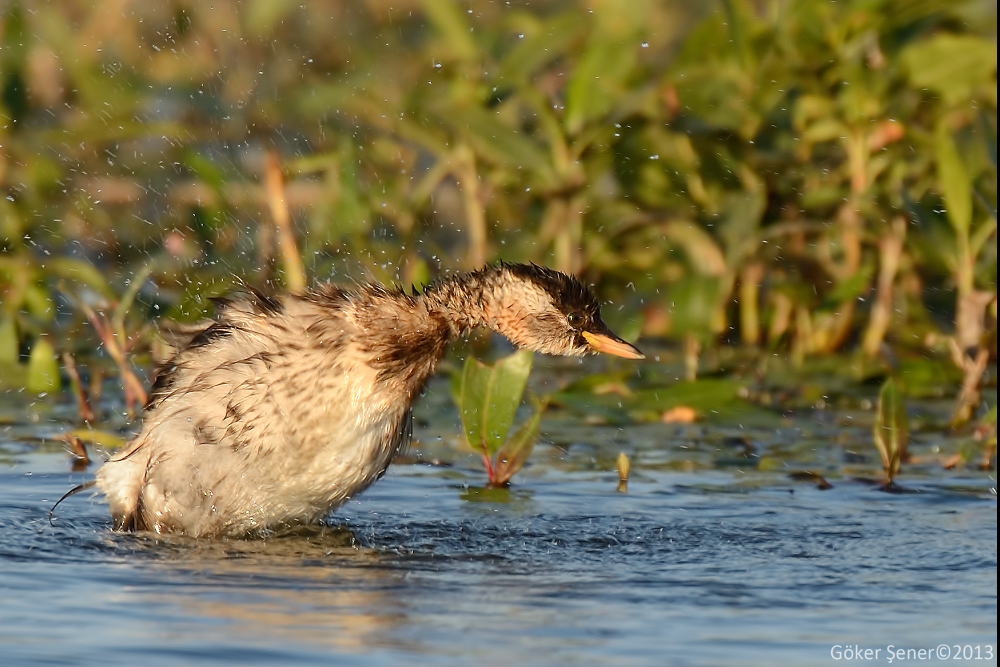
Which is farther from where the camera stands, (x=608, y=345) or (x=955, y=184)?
(x=955, y=184)

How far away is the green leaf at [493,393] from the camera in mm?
6609

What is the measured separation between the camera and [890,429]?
22.6 feet

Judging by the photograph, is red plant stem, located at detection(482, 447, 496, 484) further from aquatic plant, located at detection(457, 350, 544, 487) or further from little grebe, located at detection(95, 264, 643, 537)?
little grebe, located at detection(95, 264, 643, 537)

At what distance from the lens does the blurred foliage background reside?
8.59 metres

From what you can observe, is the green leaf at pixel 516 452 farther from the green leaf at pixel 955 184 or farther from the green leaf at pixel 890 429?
the green leaf at pixel 955 184

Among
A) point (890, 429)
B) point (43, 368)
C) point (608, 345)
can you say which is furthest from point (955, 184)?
point (43, 368)

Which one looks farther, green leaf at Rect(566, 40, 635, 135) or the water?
green leaf at Rect(566, 40, 635, 135)

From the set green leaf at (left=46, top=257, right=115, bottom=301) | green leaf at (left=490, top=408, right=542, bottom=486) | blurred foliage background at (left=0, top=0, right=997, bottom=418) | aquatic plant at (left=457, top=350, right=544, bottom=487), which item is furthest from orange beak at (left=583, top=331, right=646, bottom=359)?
green leaf at (left=46, top=257, right=115, bottom=301)

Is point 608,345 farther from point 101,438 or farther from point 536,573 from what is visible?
point 101,438

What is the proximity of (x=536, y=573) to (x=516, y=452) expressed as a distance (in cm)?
135

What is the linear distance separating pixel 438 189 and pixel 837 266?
3.95 meters

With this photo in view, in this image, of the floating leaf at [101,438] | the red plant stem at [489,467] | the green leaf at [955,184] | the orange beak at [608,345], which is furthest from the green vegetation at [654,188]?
the orange beak at [608,345]

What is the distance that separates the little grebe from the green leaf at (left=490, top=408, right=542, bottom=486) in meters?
0.55

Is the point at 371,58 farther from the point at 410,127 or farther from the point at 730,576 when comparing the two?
the point at 730,576
